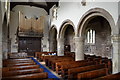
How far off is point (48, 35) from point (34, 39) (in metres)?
1.96

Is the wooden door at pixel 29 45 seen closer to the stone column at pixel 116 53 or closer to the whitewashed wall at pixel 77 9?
the whitewashed wall at pixel 77 9

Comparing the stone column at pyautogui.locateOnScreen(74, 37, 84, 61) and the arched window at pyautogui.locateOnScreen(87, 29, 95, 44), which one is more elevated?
the arched window at pyautogui.locateOnScreen(87, 29, 95, 44)

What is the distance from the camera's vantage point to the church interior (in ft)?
15.2

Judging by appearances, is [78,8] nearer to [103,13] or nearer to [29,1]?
[103,13]

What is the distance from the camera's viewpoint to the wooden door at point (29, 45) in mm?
13576

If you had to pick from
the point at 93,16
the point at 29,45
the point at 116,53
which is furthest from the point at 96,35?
the point at 29,45

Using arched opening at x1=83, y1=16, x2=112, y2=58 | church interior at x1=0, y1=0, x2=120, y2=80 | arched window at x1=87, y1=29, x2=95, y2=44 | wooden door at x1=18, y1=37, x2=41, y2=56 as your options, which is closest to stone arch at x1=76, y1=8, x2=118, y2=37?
church interior at x1=0, y1=0, x2=120, y2=80

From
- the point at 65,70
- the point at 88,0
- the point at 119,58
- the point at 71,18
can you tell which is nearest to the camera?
the point at 119,58

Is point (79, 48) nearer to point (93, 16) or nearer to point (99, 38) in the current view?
point (93, 16)

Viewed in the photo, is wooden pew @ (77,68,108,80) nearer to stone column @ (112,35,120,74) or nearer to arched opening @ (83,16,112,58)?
stone column @ (112,35,120,74)

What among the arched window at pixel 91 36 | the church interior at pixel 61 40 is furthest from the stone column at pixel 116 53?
the arched window at pixel 91 36

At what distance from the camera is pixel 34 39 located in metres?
14.3

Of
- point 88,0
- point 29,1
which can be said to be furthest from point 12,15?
point 88,0

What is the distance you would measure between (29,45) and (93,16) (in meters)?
9.67
